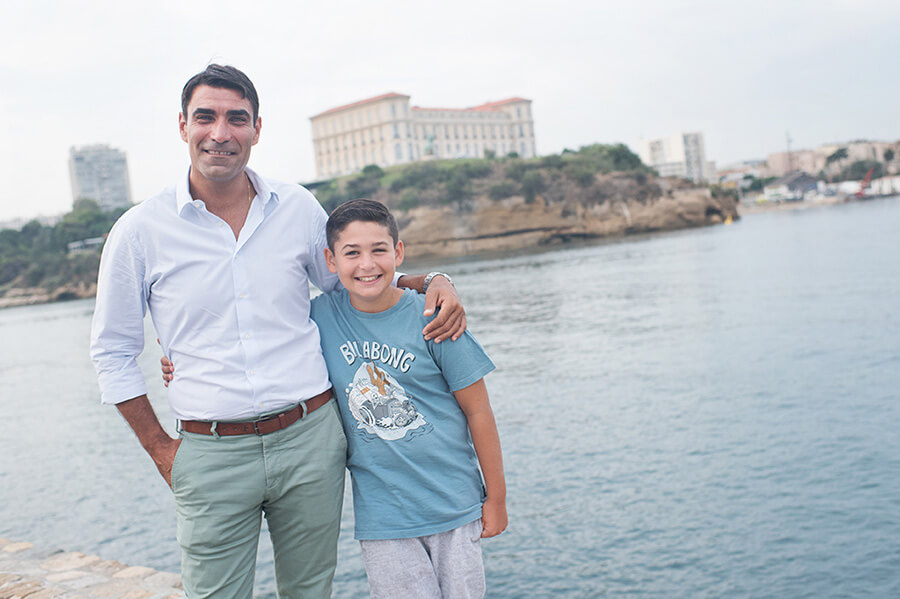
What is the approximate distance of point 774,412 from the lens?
10219mm

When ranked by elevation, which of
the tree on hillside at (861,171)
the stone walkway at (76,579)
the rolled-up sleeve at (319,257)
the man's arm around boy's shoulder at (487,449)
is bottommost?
the stone walkway at (76,579)

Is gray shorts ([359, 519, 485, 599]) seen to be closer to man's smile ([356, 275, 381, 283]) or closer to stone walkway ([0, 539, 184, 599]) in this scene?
man's smile ([356, 275, 381, 283])

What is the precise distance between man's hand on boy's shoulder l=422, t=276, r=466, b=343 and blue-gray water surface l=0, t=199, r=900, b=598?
422 cm

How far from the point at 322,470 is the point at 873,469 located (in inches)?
289

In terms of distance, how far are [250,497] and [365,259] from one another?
0.91m

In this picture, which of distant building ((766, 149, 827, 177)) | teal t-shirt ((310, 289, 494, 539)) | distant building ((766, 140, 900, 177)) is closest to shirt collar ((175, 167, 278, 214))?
teal t-shirt ((310, 289, 494, 539))

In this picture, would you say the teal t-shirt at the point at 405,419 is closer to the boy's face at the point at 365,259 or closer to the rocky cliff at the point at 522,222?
the boy's face at the point at 365,259

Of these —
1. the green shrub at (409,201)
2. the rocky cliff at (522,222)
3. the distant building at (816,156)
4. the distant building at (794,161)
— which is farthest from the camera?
the distant building at (794,161)

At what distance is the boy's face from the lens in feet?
8.62

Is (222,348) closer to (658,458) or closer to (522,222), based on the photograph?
(658,458)

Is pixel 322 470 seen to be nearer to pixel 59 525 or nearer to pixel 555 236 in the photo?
pixel 59 525

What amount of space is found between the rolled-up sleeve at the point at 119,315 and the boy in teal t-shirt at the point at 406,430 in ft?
2.21

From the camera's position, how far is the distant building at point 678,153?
18488 cm

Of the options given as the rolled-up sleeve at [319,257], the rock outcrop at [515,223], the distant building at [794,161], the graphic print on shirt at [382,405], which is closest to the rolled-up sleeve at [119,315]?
the rolled-up sleeve at [319,257]
